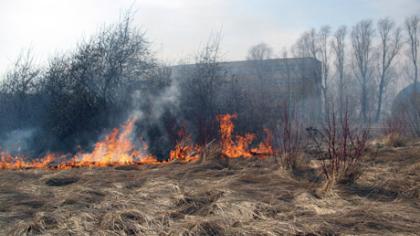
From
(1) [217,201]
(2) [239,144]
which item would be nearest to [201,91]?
(2) [239,144]

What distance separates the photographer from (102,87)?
1287 cm

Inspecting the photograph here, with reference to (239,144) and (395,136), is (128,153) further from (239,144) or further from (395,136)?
(395,136)

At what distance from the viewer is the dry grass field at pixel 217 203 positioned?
3.47 metres

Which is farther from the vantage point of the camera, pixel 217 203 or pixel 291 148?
pixel 291 148

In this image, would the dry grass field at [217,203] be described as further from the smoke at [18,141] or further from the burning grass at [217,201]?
the smoke at [18,141]

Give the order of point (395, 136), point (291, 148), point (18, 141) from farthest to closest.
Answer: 1. point (18, 141)
2. point (395, 136)
3. point (291, 148)

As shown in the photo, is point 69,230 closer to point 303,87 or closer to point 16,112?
point 16,112

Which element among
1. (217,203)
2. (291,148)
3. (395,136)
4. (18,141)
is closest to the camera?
(217,203)

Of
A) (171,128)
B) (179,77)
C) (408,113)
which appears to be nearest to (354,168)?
(171,128)

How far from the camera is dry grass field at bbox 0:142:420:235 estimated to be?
137 inches

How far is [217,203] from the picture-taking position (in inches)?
168

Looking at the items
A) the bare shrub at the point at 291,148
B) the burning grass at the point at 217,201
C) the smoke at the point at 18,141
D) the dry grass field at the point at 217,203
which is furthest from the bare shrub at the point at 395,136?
the smoke at the point at 18,141

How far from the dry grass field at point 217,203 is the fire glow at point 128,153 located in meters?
2.17

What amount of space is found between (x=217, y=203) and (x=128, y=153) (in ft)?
22.8
